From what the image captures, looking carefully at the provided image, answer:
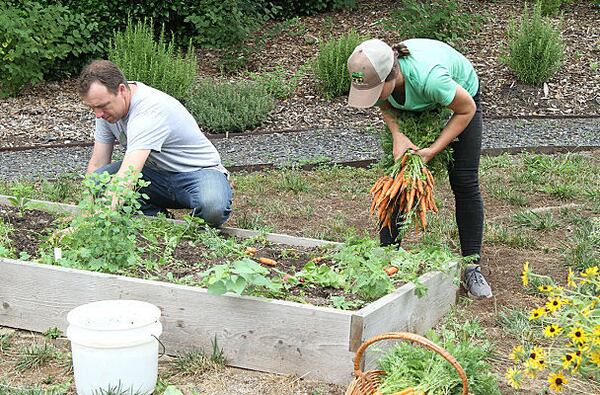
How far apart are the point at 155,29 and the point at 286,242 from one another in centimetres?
790

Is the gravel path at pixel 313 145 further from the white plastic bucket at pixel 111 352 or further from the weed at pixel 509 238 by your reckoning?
the white plastic bucket at pixel 111 352

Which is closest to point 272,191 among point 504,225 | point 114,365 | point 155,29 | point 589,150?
point 504,225

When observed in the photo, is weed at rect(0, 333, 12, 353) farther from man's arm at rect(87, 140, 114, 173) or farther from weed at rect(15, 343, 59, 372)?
man's arm at rect(87, 140, 114, 173)

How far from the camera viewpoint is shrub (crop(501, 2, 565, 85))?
375 inches

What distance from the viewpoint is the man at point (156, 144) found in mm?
4402

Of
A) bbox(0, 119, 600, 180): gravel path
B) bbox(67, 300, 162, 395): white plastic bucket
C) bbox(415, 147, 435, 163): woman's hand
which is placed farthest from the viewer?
bbox(0, 119, 600, 180): gravel path

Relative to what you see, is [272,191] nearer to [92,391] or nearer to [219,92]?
[219,92]

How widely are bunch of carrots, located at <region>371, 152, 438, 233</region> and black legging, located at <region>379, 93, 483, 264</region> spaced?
0.13 meters

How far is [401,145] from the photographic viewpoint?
14.1 feet

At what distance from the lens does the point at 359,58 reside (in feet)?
12.8

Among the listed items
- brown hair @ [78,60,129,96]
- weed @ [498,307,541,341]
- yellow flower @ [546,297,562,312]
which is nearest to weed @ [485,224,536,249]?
weed @ [498,307,541,341]

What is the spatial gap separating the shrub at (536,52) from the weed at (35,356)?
7.23m

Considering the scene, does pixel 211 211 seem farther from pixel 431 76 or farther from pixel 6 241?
pixel 431 76

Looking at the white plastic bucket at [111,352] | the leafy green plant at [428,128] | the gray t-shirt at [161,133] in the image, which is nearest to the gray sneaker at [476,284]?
the leafy green plant at [428,128]
